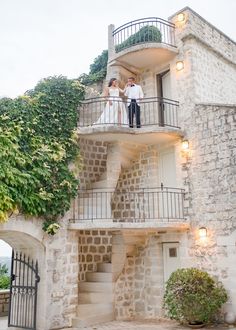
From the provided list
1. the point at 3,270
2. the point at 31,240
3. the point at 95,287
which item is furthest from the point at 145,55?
the point at 3,270

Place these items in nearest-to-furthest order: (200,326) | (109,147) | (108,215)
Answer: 1. (200,326)
2. (108,215)
3. (109,147)

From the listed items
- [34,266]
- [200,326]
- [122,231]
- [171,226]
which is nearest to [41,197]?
[34,266]

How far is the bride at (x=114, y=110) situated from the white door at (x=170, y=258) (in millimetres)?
3769

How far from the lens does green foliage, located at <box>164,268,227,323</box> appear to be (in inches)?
337

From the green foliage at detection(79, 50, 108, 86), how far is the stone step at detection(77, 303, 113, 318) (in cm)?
711

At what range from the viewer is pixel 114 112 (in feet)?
35.1

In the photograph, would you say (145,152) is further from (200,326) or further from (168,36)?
(200,326)

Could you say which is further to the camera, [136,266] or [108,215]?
[136,266]

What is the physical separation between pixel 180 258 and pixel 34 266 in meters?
4.00

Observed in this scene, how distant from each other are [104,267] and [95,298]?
1.06 m

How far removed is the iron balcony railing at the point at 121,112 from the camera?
10.6m

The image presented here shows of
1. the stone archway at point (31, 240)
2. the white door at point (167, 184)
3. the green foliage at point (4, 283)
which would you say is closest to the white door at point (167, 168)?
the white door at point (167, 184)

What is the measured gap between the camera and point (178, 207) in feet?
33.9

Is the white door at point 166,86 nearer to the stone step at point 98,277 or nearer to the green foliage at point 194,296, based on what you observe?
the green foliage at point 194,296
